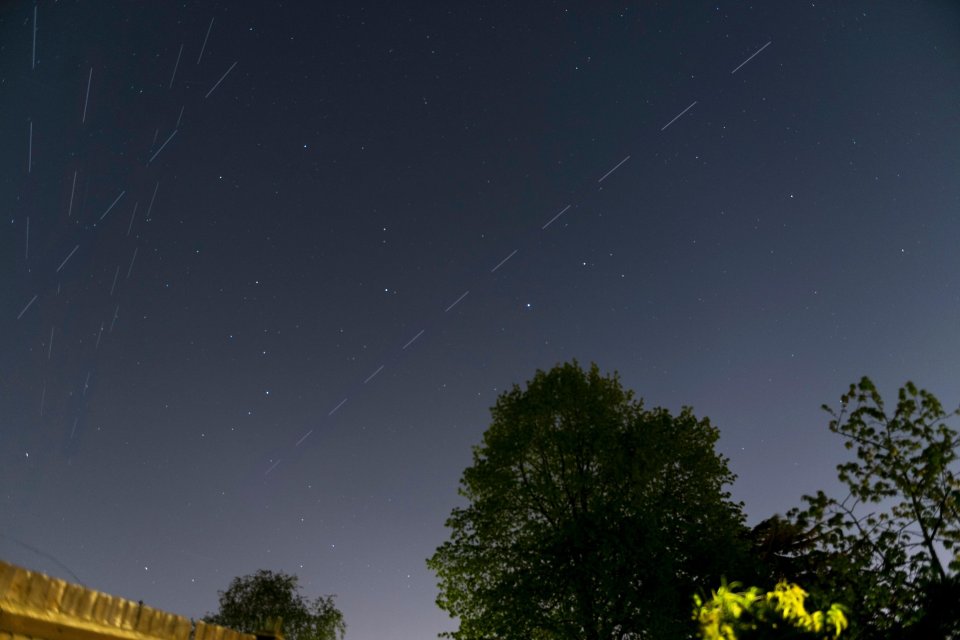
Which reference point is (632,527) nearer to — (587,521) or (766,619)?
(587,521)

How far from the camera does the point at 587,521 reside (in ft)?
60.3

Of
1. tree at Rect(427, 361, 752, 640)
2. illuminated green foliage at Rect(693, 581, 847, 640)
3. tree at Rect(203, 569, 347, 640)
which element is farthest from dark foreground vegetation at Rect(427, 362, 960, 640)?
tree at Rect(203, 569, 347, 640)

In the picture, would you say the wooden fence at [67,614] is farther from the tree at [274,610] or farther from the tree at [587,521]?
the tree at [274,610]

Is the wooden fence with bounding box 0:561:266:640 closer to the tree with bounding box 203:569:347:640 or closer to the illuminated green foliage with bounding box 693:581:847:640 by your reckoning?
the illuminated green foliage with bounding box 693:581:847:640

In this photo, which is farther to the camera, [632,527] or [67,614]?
[632,527]

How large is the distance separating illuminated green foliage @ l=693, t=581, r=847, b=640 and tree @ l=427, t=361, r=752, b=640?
12.3 meters

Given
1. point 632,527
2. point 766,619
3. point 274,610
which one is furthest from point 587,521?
point 274,610

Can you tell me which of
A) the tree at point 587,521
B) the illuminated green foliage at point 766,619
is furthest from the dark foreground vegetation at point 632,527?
the illuminated green foliage at point 766,619

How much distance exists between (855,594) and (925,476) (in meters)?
2.85

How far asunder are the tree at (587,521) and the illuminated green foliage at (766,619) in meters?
12.3

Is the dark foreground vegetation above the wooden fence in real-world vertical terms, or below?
above

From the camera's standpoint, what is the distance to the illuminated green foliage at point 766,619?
5426mm

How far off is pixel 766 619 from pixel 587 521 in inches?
523

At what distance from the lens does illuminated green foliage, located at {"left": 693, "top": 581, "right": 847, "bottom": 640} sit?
5.43 metres
